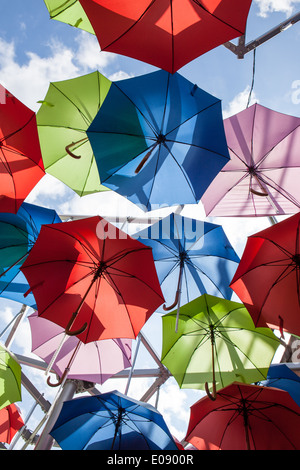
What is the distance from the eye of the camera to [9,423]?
6.07m

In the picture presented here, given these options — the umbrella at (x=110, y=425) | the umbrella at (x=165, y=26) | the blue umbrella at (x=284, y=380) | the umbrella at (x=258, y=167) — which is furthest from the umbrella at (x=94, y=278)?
the blue umbrella at (x=284, y=380)

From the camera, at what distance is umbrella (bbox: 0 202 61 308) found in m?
5.02

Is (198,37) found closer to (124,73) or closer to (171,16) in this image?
(171,16)

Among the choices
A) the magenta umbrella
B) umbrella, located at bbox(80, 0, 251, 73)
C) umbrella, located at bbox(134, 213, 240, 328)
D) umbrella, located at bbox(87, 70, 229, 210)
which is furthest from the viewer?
the magenta umbrella

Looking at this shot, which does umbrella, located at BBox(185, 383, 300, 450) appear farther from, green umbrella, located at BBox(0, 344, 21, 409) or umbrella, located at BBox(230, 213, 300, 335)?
green umbrella, located at BBox(0, 344, 21, 409)

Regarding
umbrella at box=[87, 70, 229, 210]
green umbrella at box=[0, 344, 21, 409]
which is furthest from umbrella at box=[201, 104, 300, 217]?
green umbrella at box=[0, 344, 21, 409]

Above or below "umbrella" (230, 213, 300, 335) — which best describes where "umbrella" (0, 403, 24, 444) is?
below

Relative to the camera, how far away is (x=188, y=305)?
497cm

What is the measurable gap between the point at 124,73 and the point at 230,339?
4753 mm

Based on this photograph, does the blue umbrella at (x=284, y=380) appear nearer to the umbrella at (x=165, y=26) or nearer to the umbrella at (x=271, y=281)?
the umbrella at (x=271, y=281)

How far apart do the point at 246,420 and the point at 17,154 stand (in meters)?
4.84

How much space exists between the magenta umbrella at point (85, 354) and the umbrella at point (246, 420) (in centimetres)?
188

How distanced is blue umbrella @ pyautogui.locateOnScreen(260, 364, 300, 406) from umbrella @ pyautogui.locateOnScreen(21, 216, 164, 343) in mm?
2122

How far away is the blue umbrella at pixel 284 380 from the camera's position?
4711 mm
